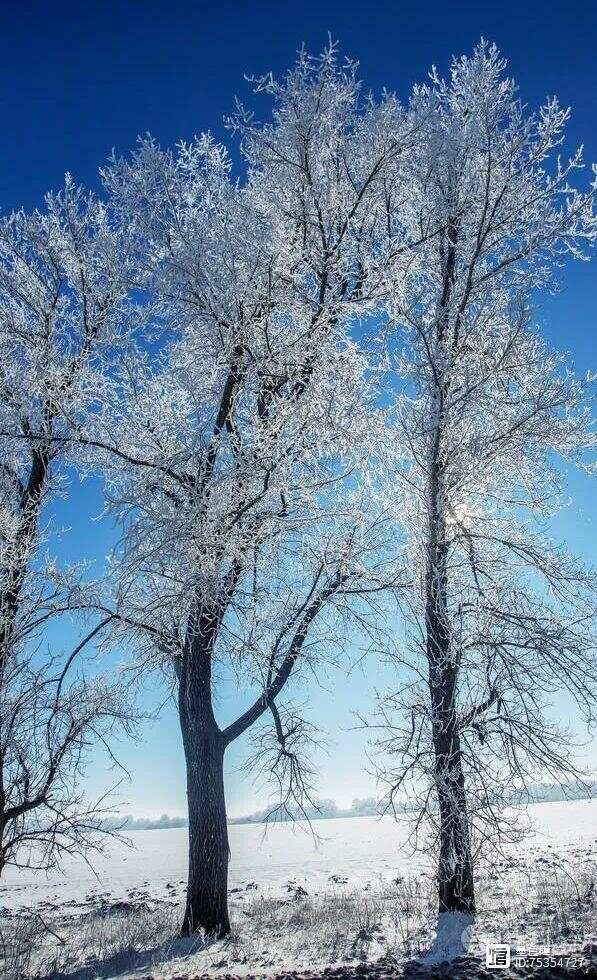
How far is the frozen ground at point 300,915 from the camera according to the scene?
261 inches

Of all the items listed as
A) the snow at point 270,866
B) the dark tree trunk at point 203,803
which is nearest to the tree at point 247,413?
the dark tree trunk at point 203,803

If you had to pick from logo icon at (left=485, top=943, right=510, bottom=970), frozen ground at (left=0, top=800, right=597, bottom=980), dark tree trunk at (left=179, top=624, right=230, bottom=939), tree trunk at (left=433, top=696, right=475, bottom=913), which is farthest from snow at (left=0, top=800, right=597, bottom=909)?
logo icon at (left=485, top=943, right=510, bottom=970)

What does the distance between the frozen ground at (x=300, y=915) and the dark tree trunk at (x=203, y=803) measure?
430 millimetres

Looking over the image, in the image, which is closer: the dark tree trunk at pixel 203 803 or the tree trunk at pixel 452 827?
the tree trunk at pixel 452 827

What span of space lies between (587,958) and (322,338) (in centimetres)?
696

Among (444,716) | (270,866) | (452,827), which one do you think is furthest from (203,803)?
(270,866)

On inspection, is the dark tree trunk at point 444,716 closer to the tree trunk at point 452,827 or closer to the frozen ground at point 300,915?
the tree trunk at point 452,827

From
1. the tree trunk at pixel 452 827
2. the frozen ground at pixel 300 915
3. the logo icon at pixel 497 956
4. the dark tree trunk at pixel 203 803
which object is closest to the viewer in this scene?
the logo icon at pixel 497 956

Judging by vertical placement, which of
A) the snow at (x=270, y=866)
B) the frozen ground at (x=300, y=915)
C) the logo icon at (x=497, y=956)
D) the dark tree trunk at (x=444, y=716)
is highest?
the dark tree trunk at (x=444, y=716)

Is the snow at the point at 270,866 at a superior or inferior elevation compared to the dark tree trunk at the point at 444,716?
inferior

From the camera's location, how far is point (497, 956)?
5.29 meters

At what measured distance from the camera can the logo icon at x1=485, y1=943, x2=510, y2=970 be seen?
4832 mm

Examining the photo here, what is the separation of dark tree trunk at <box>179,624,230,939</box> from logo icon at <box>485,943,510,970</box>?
12.0 feet

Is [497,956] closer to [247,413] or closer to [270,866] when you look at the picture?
[247,413]
